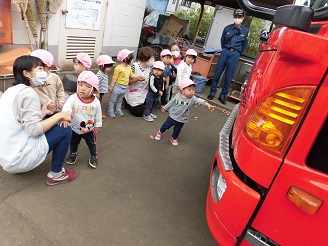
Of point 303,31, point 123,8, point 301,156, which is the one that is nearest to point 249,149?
point 301,156

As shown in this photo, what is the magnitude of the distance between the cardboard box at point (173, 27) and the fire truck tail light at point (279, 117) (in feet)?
29.1

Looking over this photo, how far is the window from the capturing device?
1.23 meters

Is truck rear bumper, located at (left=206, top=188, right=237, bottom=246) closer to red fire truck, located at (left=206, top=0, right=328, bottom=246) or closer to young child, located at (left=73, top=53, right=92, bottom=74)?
red fire truck, located at (left=206, top=0, right=328, bottom=246)

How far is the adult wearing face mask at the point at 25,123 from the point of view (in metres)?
1.98

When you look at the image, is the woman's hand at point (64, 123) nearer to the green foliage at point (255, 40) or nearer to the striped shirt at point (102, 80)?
the striped shirt at point (102, 80)

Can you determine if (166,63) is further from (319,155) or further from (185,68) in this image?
(319,155)

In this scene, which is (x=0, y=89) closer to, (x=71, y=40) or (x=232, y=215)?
(x=71, y=40)

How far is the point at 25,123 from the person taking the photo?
198cm

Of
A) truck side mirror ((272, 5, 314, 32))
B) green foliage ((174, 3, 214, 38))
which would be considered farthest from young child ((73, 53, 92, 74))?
green foliage ((174, 3, 214, 38))

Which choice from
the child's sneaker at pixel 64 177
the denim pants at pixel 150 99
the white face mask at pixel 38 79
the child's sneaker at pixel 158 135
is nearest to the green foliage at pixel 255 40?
the denim pants at pixel 150 99

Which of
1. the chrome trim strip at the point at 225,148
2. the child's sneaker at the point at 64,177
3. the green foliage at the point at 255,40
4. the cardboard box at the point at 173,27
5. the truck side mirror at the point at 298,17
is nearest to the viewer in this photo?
the truck side mirror at the point at 298,17

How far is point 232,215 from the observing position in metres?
1.47

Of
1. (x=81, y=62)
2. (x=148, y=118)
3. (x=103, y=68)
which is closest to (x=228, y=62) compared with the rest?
(x=148, y=118)

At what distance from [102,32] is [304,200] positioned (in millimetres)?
6113
